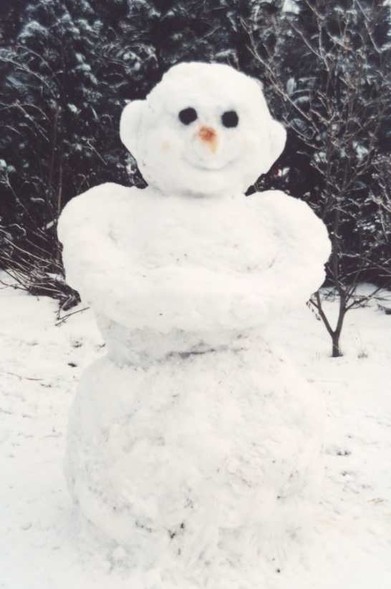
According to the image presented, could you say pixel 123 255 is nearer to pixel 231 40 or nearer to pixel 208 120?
pixel 208 120

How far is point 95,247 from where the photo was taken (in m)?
2.83

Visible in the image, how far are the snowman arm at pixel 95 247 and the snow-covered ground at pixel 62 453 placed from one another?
1.38 metres

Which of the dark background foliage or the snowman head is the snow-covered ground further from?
the snowman head

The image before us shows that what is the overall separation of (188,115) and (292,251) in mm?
842

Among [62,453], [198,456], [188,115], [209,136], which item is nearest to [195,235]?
[209,136]

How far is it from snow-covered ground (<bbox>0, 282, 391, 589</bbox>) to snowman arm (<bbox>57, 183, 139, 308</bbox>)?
1380 millimetres

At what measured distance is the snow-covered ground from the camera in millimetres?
3051

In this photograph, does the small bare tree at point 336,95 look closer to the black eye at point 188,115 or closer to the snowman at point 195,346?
the snowman at point 195,346

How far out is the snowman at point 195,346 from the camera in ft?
8.93

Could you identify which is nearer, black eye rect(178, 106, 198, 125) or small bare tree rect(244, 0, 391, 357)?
black eye rect(178, 106, 198, 125)

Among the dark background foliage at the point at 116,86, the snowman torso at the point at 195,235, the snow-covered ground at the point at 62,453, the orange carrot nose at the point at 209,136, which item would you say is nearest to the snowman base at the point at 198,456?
the snow-covered ground at the point at 62,453

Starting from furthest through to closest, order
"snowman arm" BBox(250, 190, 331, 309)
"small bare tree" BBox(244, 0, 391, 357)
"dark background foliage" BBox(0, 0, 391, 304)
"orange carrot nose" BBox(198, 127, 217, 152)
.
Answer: "dark background foliage" BBox(0, 0, 391, 304) → "small bare tree" BBox(244, 0, 391, 357) → "snowman arm" BBox(250, 190, 331, 309) → "orange carrot nose" BBox(198, 127, 217, 152)

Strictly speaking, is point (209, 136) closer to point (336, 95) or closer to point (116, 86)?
point (336, 95)

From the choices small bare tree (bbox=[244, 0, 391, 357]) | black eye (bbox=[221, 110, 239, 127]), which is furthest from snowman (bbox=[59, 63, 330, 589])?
small bare tree (bbox=[244, 0, 391, 357])
